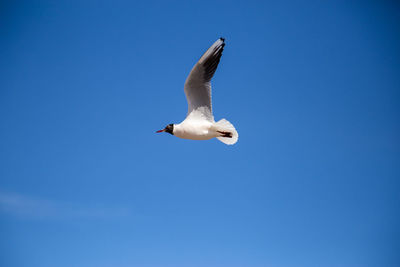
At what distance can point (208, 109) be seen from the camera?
455 centimetres

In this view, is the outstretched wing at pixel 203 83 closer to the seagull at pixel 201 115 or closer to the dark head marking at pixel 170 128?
the seagull at pixel 201 115

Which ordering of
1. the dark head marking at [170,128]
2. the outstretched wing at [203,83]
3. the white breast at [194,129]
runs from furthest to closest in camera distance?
the dark head marking at [170,128]
the white breast at [194,129]
the outstretched wing at [203,83]

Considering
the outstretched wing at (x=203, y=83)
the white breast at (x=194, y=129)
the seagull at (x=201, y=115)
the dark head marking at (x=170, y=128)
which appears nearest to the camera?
the outstretched wing at (x=203, y=83)

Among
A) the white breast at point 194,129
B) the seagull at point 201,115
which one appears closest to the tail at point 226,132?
the seagull at point 201,115

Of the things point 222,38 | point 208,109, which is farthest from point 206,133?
point 222,38

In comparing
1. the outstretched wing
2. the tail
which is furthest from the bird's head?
the tail

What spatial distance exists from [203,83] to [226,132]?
77cm

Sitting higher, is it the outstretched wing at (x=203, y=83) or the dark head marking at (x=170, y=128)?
the outstretched wing at (x=203, y=83)

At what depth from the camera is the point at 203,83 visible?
441 centimetres

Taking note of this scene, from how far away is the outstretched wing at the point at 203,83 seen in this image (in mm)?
4172

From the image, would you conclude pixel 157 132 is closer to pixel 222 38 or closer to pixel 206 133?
pixel 206 133

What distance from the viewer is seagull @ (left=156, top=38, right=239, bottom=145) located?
430 cm

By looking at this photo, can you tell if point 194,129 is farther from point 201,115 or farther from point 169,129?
point 169,129

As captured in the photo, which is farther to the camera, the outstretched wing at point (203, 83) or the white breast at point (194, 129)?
the white breast at point (194, 129)
